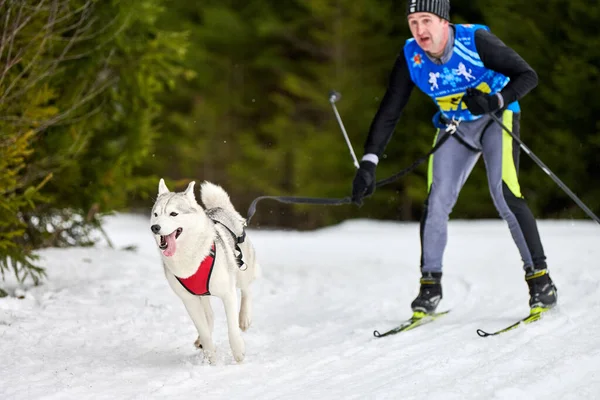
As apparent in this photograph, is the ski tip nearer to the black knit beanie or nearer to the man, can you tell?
the man

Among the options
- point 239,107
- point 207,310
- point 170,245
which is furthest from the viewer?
point 239,107

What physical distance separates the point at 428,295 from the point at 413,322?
268mm

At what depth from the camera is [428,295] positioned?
17.7ft

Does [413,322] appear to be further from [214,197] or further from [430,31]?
[430,31]

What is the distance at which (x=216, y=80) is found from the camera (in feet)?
72.0

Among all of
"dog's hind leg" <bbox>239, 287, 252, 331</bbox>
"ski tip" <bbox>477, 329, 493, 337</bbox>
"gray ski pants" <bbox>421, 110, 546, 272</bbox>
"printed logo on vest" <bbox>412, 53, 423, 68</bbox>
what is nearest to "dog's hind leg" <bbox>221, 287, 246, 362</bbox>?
"dog's hind leg" <bbox>239, 287, 252, 331</bbox>

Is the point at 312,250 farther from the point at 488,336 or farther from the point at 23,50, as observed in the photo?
the point at 488,336

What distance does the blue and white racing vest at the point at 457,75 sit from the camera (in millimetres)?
5031

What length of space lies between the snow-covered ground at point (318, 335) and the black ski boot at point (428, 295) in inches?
5.4

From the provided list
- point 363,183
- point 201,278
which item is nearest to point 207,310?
point 201,278

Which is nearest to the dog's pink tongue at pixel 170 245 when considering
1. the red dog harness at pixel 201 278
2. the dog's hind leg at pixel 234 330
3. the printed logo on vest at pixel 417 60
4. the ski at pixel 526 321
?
the red dog harness at pixel 201 278

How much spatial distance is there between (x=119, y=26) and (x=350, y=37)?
1091 cm

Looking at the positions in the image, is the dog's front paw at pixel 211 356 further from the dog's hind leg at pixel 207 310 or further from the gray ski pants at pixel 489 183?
the gray ski pants at pixel 489 183

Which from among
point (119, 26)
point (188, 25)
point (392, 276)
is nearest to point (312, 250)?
point (392, 276)
